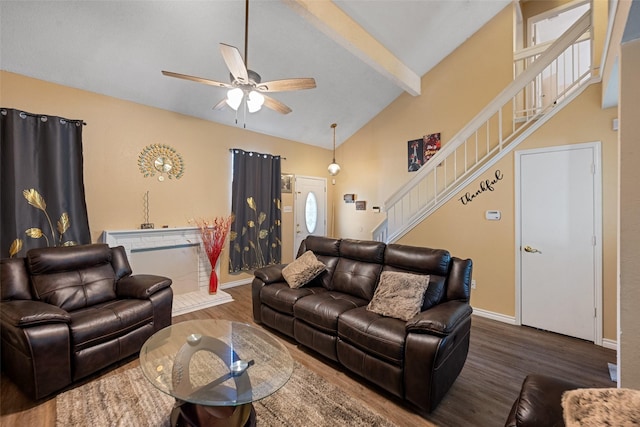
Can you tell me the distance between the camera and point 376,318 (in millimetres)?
2182

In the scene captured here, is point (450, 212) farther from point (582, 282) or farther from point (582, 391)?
point (582, 391)

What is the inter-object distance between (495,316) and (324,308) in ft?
7.71

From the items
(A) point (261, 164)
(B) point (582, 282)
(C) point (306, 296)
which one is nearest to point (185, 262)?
(A) point (261, 164)

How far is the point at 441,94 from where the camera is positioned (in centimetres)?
473

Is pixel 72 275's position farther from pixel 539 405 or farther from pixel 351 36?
pixel 351 36

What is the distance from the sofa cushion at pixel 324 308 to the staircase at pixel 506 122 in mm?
1838

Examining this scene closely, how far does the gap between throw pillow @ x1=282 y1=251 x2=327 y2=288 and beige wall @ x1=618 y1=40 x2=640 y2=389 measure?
240 centimetres

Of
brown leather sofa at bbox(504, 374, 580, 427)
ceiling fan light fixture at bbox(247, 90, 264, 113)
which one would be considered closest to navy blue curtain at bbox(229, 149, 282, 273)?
ceiling fan light fixture at bbox(247, 90, 264, 113)

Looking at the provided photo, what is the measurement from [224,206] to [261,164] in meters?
1.05

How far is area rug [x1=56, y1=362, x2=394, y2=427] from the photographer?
173 cm

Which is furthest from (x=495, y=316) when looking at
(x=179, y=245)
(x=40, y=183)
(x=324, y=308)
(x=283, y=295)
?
(x=40, y=183)

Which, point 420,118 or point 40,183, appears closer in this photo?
point 40,183

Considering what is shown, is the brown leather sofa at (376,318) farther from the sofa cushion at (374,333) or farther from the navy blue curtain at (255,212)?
the navy blue curtain at (255,212)

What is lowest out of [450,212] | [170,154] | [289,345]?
[289,345]
